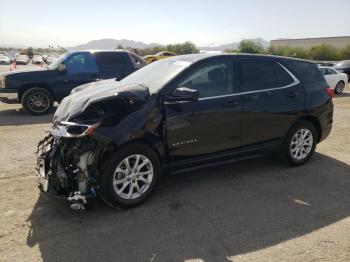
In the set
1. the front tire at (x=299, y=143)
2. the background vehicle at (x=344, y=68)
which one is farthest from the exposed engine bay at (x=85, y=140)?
the background vehicle at (x=344, y=68)

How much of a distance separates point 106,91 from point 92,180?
112 centimetres

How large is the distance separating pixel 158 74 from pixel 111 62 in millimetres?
6033

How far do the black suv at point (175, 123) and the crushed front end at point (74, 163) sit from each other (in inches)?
0.4

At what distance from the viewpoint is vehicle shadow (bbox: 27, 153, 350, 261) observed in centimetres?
317

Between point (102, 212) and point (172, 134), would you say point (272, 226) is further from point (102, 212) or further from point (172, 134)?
point (102, 212)

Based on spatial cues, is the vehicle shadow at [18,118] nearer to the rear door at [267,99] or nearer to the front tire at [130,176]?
the front tire at [130,176]

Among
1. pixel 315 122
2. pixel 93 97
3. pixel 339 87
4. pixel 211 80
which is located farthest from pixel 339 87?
pixel 93 97

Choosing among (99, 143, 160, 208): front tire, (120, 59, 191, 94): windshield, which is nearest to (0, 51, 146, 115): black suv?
(120, 59, 191, 94): windshield

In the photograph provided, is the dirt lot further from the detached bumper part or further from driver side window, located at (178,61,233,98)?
driver side window, located at (178,61,233,98)

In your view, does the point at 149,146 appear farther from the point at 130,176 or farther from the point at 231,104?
the point at 231,104

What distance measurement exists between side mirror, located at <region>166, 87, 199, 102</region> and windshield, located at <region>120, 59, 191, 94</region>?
207mm

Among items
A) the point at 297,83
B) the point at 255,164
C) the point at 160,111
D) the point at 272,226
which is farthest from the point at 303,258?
the point at 297,83

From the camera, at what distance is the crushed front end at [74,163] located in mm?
3605

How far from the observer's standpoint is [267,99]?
489 centimetres
